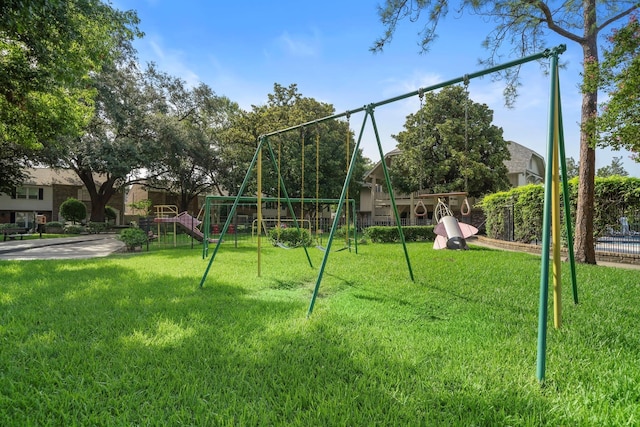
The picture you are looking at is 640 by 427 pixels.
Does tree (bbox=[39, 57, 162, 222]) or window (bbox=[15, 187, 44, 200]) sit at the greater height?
tree (bbox=[39, 57, 162, 222])

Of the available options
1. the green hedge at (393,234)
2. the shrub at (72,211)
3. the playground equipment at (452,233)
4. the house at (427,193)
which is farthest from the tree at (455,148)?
the shrub at (72,211)

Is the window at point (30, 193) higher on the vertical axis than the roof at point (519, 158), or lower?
lower

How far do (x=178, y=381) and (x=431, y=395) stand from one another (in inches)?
63.8

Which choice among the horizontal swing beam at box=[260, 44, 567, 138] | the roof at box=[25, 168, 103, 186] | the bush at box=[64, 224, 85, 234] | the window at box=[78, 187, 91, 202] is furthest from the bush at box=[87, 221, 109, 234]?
the horizontal swing beam at box=[260, 44, 567, 138]

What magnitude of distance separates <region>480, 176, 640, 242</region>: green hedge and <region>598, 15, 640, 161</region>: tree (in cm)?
282

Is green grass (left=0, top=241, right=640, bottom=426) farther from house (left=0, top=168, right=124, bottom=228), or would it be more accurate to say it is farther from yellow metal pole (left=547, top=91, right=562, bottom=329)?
house (left=0, top=168, right=124, bottom=228)

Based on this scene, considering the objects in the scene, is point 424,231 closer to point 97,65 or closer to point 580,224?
point 580,224

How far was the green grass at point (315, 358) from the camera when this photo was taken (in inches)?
75.6

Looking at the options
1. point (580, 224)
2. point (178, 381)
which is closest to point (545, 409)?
point (178, 381)

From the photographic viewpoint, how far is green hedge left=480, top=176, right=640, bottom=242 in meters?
8.86

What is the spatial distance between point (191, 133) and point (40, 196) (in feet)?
63.1

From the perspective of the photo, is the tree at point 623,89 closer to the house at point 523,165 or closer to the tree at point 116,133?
the house at point 523,165

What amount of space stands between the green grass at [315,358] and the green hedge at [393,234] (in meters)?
10.5

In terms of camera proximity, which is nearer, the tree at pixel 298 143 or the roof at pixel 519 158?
the tree at pixel 298 143
